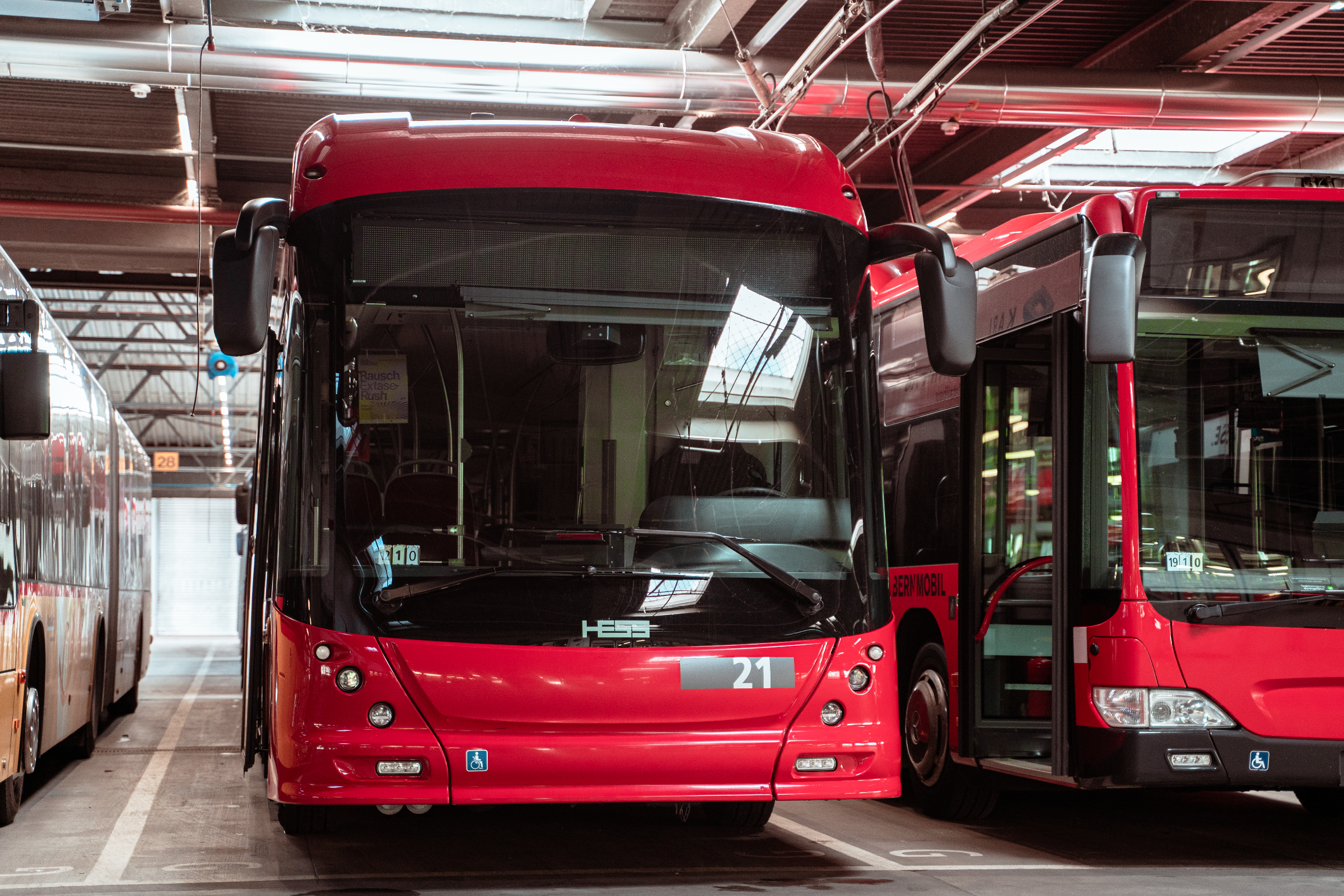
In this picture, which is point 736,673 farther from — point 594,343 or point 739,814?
point 739,814

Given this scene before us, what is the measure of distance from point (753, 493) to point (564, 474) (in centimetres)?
78

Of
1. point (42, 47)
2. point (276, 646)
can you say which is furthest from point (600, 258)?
point (42, 47)

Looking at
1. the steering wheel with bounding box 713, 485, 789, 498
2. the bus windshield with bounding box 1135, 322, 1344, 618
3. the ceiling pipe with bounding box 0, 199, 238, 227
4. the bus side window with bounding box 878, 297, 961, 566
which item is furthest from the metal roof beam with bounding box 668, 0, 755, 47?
the ceiling pipe with bounding box 0, 199, 238, 227

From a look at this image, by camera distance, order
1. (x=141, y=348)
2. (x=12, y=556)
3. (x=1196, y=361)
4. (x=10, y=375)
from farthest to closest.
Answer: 1. (x=141, y=348)
2. (x=12, y=556)
3. (x=10, y=375)
4. (x=1196, y=361)

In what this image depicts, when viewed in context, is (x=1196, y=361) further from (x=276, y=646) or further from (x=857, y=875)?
(x=276, y=646)

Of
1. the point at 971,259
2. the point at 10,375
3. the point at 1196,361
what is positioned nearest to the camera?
the point at 1196,361

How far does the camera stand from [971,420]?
27.3 ft

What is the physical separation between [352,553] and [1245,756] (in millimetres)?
3969

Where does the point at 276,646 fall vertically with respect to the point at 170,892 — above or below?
above

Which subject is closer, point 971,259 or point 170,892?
point 170,892

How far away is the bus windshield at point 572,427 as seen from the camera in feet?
19.2

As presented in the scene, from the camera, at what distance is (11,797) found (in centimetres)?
875

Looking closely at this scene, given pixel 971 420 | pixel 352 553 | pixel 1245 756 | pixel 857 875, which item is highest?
pixel 971 420

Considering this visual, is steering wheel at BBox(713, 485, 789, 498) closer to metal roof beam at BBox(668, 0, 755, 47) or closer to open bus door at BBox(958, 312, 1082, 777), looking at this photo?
open bus door at BBox(958, 312, 1082, 777)
